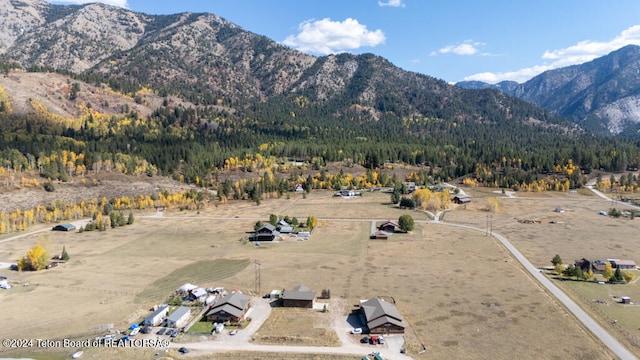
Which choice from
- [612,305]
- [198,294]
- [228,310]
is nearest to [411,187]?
[612,305]

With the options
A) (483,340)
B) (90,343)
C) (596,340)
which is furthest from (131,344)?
(596,340)

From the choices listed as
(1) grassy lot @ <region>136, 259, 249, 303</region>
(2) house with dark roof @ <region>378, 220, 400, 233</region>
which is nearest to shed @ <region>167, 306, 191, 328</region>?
(1) grassy lot @ <region>136, 259, 249, 303</region>

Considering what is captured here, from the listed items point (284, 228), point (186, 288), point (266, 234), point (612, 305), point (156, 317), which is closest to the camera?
point (156, 317)

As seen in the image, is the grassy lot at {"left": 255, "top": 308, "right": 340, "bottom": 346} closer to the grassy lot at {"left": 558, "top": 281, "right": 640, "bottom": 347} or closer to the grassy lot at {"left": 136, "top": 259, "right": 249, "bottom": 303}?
the grassy lot at {"left": 136, "top": 259, "right": 249, "bottom": 303}

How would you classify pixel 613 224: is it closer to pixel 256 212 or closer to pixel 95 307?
pixel 256 212

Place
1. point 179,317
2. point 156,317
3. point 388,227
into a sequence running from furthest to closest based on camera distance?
point 388,227 < point 179,317 < point 156,317

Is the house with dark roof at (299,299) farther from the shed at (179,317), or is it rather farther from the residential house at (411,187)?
the residential house at (411,187)

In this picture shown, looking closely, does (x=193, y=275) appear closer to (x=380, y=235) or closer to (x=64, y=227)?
(x=380, y=235)
